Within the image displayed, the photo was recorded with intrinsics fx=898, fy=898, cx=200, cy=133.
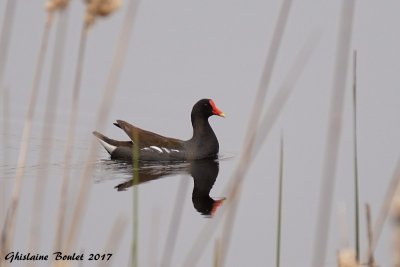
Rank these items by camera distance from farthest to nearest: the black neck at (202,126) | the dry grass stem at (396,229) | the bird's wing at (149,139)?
the black neck at (202,126)
the bird's wing at (149,139)
the dry grass stem at (396,229)

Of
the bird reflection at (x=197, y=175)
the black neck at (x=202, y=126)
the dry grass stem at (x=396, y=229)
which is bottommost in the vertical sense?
the bird reflection at (x=197, y=175)

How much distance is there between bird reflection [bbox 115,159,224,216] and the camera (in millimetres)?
7562

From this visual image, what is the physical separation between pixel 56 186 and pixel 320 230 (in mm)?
5168

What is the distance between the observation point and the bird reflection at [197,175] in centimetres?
756

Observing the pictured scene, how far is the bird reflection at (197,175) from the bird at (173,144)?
0.45ft

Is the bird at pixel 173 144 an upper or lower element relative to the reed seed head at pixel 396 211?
lower

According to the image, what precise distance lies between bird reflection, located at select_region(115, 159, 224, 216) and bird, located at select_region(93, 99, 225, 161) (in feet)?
0.45

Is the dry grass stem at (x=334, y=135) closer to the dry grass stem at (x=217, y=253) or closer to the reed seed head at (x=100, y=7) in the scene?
the dry grass stem at (x=217, y=253)

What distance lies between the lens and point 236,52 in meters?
12.8

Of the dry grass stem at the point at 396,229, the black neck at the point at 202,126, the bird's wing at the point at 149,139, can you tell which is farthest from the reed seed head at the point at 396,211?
the black neck at the point at 202,126

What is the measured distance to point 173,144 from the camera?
10203mm

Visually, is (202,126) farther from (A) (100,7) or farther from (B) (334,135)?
(A) (100,7)

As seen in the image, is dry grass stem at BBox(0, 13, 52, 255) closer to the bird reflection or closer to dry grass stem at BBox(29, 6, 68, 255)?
dry grass stem at BBox(29, 6, 68, 255)

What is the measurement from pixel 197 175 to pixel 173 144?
3.11ft
